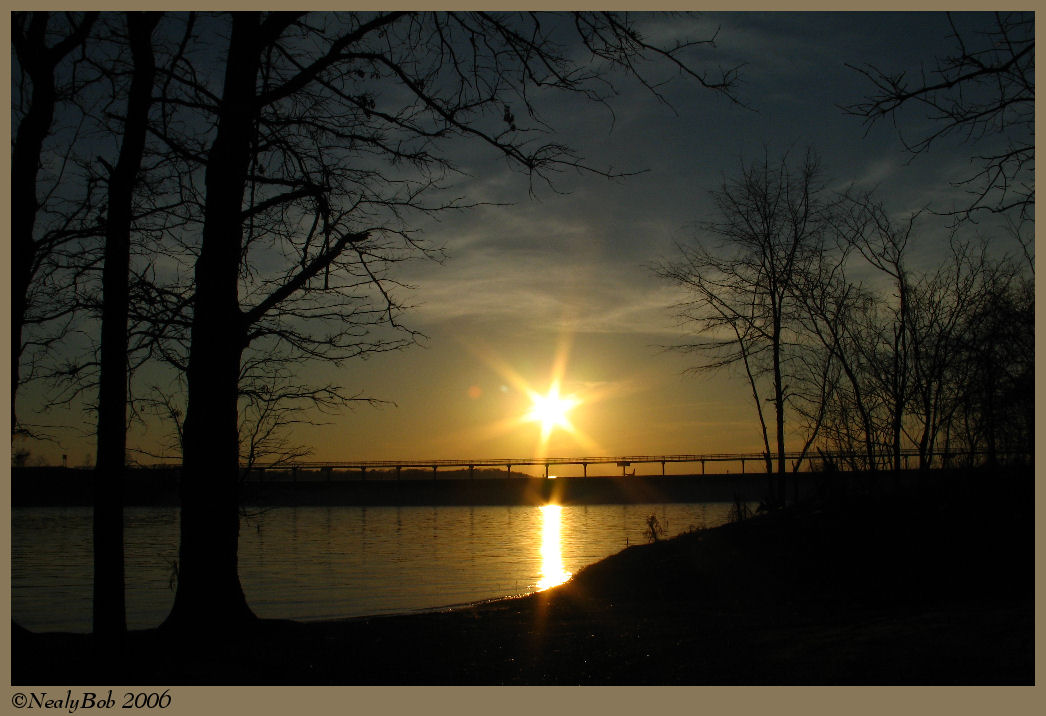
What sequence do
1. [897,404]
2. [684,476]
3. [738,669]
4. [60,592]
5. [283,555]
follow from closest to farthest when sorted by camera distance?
[738,669]
[897,404]
[60,592]
[283,555]
[684,476]

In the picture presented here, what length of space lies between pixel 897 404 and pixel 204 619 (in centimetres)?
1719

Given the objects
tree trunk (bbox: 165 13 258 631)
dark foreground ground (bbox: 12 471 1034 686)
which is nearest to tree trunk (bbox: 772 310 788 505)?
dark foreground ground (bbox: 12 471 1034 686)

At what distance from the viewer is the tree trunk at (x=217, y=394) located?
427 inches

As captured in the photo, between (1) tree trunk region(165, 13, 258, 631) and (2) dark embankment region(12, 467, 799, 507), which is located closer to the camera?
(1) tree trunk region(165, 13, 258, 631)

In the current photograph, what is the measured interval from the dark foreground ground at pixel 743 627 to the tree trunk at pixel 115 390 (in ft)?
2.23

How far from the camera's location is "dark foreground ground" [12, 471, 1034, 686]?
7832 millimetres

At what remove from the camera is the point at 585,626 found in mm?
11133

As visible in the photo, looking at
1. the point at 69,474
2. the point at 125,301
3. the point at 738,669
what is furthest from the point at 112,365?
the point at 69,474

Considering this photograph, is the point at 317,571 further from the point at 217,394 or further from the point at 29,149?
the point at 29,149

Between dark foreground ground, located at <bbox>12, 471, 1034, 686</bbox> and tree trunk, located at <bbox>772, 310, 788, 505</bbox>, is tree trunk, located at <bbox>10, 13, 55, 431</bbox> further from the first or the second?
tree trunk, located at <bbox>772, 310, 788, 505</bbox>

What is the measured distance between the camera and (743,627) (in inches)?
392

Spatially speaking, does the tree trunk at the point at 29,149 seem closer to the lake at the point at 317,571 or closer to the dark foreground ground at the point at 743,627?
the dark foreground ground at the point at 743,627

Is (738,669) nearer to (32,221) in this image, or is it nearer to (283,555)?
(32,221)

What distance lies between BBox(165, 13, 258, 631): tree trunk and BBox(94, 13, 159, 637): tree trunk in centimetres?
218
